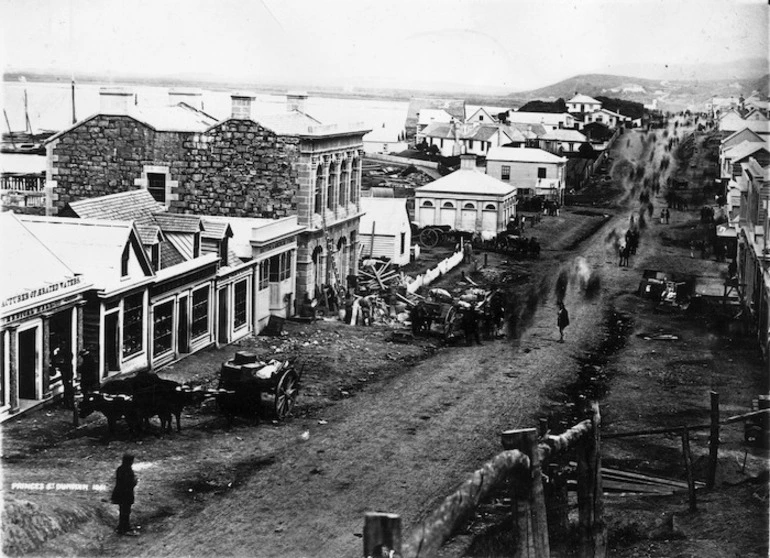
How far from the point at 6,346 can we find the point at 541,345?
64.5 ft

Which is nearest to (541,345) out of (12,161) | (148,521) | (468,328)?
(468,328)

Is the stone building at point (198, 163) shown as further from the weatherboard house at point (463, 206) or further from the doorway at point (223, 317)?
the weatherboard house at point (463, 206)

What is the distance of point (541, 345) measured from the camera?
38.7 metres

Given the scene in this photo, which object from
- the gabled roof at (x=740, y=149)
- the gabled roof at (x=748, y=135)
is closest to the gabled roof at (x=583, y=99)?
the gabled roof at (x=748, y=135)

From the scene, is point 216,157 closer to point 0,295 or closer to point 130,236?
point 130,236

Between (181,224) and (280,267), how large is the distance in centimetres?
714

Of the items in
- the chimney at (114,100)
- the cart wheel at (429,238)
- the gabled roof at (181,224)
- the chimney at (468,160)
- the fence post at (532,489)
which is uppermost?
the chimney at (114,100)

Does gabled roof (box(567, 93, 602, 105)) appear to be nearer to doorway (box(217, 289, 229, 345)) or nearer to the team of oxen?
doorway (box(217, 289, 229, 345))

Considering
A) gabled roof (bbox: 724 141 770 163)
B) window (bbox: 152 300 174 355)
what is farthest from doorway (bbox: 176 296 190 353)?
gabled roof (bbox: 724 141 770 163)

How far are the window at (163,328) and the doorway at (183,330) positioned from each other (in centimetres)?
57

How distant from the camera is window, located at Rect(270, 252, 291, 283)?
40456mm

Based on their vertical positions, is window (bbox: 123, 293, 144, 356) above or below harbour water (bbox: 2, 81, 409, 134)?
below

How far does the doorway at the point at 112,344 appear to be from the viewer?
28.5m

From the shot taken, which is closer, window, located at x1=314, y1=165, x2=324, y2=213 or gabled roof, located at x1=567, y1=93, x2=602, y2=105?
window, located at x1=314, y1=165, x2=324, y2=213
